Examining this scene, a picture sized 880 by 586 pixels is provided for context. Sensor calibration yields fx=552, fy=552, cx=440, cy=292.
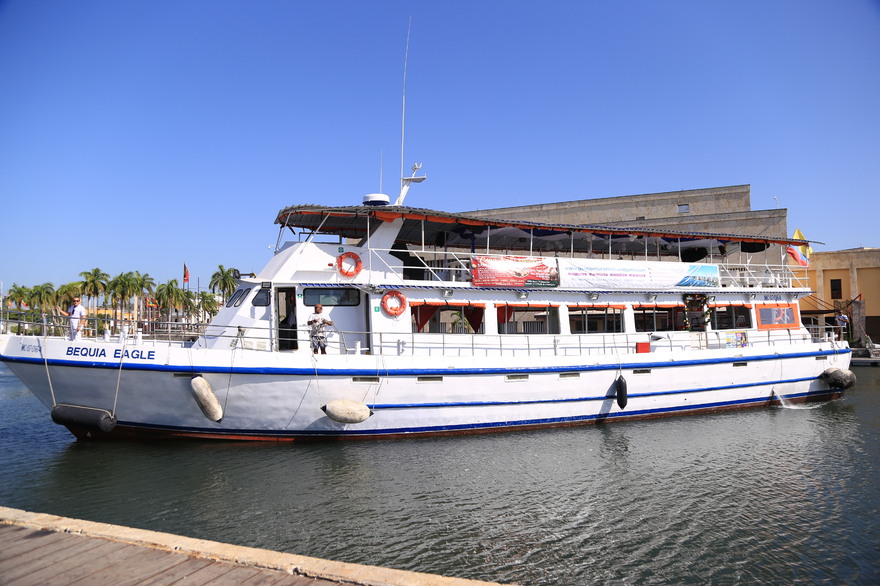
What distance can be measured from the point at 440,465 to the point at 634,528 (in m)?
4.03

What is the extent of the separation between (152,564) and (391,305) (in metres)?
8.94

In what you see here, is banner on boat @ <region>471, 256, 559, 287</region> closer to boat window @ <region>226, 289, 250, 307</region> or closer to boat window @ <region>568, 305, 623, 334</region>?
boat window @ <region>568, 305, 623, 334</region>

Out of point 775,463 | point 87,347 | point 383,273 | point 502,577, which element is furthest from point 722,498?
point 87,347

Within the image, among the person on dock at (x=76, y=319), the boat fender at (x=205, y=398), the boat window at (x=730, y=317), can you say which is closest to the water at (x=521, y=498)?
the boat fender at (x=205, y=398)

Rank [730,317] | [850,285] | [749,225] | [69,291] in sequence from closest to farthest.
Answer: [730,317]
[749,225]
[850,285]
[69,291]

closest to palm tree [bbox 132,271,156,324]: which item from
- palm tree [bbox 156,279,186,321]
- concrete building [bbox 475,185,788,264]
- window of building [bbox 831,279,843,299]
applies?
palm tree [bbox 156,279,186,321]

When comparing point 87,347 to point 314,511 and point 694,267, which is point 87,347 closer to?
point 314,511

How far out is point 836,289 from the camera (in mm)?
36812

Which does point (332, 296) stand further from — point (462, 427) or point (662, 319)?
point (662, 319)

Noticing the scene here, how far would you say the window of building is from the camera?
120 feet

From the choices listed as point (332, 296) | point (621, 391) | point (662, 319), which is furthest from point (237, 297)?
point (662, 319)

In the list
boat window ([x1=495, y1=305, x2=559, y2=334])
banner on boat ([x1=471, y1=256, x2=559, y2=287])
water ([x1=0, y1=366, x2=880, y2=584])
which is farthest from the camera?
boat window ([x1=495, y1=305, x2=559, y2=334])

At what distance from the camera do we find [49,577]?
5.00 metres

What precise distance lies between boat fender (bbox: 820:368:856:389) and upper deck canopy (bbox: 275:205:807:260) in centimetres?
444
